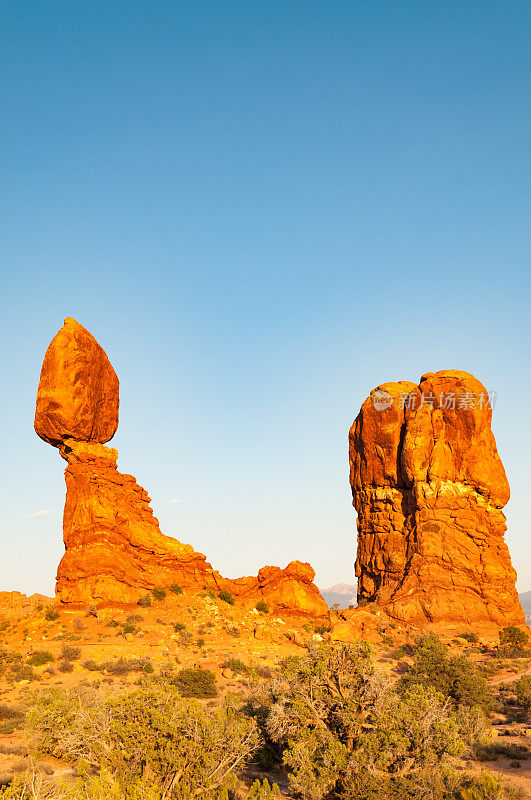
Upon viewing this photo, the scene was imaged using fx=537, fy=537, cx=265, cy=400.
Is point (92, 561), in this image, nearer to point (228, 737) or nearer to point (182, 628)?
point (182, 628)

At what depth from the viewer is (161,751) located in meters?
9.50

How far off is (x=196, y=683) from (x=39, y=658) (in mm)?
7956

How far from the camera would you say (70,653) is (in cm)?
2519

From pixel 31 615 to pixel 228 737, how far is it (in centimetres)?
2555

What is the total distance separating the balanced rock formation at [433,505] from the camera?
127 ft

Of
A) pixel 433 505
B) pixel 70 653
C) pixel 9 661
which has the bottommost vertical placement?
pixel 9 661

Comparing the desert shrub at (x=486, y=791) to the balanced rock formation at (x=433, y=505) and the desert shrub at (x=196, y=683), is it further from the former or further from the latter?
the balanced rock formation at (x=433, y=505)

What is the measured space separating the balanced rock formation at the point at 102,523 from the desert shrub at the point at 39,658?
22.4ft

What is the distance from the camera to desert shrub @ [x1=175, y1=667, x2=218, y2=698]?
2148 cm

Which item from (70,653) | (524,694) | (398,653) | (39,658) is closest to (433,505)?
(398,653)

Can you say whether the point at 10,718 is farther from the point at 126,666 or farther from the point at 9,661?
the point at 9,661

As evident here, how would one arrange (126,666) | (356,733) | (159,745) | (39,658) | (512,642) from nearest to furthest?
1. (159,745)
2. (356,733)
3. (126,666)
4. (39,658)
5. (512,642)

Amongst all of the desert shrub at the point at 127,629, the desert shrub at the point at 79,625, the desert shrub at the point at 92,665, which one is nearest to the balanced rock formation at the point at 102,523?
the desert shrub at the point at 79,625

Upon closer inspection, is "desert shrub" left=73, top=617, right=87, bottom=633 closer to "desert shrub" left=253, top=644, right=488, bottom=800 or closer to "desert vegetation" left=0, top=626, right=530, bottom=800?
"desert vegetation" left=0, top=626, right=530, bottom=800
